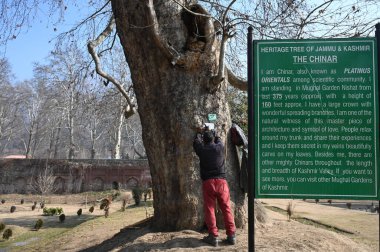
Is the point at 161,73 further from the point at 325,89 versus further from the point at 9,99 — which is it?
the point at 9,99

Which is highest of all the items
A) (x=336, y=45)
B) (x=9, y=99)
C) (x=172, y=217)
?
(x=9, y=99)

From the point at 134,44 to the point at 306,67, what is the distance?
324 cm

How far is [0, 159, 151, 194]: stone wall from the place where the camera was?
1507 inches

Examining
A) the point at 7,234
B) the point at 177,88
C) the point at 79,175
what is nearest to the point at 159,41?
the point at 177,88

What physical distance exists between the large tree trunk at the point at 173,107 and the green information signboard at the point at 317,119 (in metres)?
1.97

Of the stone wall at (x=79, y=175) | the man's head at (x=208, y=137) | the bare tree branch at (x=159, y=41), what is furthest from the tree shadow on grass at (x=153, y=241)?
the stone wall at (x=79, y=175)

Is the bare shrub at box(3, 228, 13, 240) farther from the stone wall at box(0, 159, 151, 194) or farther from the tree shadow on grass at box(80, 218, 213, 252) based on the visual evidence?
the stone wall at box(0, 159, 151, 194)

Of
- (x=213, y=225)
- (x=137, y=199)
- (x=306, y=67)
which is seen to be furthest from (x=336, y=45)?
(x=137, y=199)

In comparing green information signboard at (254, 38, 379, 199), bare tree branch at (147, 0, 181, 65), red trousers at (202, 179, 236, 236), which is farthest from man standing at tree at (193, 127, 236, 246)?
bare tree branch at (147, 0, 181, 65)

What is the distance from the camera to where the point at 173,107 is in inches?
249

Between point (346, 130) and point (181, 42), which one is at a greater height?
point (181, 42)

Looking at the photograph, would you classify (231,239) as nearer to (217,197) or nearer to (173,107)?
(217,197)

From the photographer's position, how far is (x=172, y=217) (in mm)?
6258

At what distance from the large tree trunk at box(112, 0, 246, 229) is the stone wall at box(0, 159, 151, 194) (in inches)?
1248
